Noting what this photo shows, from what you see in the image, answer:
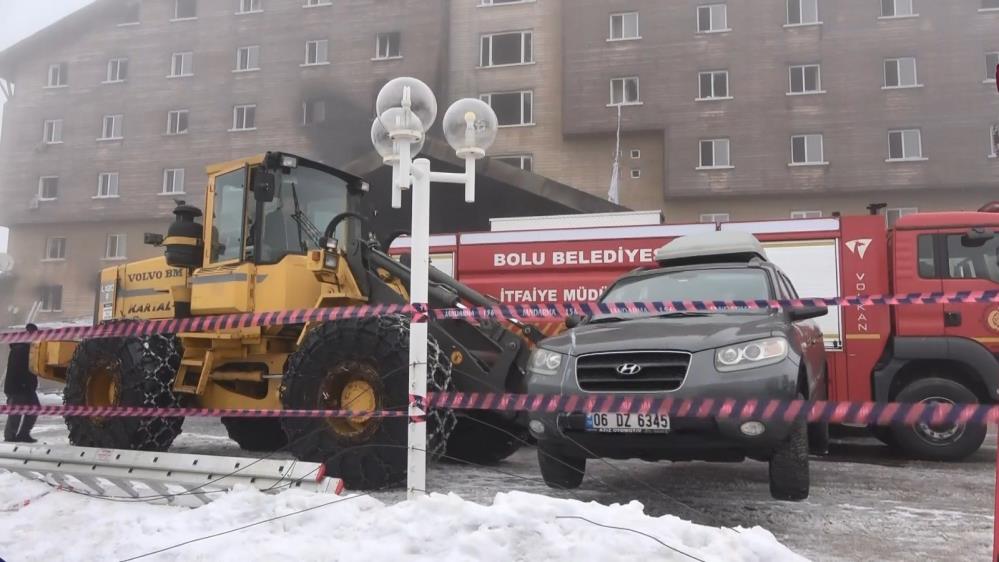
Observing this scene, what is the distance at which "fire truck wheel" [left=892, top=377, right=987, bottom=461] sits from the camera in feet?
25.6

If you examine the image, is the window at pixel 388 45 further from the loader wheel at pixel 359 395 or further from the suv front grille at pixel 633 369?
the suv front grille at pixel 633 369

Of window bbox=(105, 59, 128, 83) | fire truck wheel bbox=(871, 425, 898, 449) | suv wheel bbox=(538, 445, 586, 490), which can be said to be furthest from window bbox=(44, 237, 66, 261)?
fire truck wheel bbox=(871, 425, 898, 449)

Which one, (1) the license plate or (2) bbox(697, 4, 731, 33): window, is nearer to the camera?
(1) the license plate

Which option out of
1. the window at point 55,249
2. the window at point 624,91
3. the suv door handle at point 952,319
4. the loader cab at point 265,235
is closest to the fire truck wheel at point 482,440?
the loader cab at point 265,235

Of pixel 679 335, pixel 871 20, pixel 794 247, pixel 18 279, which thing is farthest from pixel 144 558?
pixel 18 279

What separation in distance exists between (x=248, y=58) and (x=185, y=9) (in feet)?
14.8

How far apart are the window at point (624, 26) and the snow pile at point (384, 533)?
84.2ft

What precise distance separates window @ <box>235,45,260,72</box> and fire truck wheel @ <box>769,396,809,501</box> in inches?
1212

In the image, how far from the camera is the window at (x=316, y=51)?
3053 cm

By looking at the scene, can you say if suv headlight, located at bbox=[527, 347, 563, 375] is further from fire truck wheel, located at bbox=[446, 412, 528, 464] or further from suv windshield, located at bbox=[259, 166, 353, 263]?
suv windshield, located at bbox=[259, 166, 353, 263]

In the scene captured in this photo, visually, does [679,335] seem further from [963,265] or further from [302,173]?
[963,265]

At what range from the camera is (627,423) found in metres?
4.75

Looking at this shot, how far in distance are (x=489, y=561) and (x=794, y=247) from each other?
23.7 feet

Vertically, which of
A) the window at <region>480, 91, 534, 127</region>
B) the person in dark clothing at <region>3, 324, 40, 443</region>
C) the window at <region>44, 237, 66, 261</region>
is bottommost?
the person in dark clothing at <region>3, 324, 40, 443</region>
